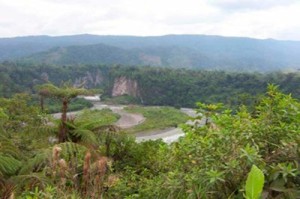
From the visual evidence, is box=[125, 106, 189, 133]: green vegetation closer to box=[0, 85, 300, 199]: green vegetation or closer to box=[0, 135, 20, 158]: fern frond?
box=[0, 135, 20, 158]: fern frond

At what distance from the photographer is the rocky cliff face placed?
6869cm

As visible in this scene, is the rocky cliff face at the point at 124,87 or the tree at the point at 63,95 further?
the rocky cliff face at the point at 124,87

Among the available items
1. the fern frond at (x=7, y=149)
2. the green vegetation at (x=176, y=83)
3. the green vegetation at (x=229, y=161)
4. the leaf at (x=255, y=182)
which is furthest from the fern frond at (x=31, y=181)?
the green vegetation at (x=176, y=83)

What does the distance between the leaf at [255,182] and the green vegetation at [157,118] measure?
38461 millimetres

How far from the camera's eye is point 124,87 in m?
69.6

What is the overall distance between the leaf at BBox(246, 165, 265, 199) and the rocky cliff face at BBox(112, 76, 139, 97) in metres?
66.3

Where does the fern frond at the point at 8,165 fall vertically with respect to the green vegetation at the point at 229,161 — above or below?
below

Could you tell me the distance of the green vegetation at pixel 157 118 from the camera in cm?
4447

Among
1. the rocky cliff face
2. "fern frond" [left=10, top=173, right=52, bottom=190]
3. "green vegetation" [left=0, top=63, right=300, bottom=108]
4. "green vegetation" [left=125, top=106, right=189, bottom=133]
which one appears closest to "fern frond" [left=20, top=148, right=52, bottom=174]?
"fern frond" [left=10, top=173, right=52, bottom=190]

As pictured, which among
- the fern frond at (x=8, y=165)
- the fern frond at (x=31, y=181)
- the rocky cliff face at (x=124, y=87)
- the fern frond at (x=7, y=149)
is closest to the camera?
the fern frond at (x=31, y=181)

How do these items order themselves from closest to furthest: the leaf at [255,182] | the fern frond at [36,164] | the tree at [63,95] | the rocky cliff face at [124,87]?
the leaf at [255,182] < the fern frond at [36,164] < the tree at [63,95] < the rocky cliff face at [124,87]

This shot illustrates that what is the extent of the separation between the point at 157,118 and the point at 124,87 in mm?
21025

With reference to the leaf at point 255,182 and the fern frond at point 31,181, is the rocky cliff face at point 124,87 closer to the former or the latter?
the fern frond at point 31,181

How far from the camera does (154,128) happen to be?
44.3m
